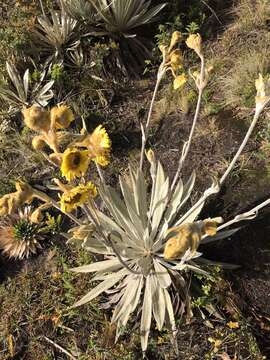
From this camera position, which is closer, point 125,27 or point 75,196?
point 75,196

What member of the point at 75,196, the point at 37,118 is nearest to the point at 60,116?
the point at 37,118

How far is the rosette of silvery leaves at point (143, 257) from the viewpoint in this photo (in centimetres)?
281

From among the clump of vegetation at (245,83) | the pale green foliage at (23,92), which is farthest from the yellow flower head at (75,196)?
the pale green foliage at (23,92)

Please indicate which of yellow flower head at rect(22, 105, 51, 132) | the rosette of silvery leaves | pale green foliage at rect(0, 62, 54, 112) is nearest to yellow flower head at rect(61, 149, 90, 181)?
yellow flower head at rect(22, 105, 51, 132)

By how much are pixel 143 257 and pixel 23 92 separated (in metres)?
2.24

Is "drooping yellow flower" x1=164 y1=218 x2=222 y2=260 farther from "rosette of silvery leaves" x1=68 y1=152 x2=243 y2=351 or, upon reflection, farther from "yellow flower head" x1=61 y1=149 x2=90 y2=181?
"rosette of silvery leaves" x1=68 y1=152 x2=243 y2=351

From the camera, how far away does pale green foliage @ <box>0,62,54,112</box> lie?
4.25 m

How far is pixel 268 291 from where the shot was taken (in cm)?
303

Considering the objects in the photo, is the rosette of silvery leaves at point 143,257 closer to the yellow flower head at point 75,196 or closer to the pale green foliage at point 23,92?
the yellow flower head at point 75,196

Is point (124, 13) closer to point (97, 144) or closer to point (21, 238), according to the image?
point (21, 238)

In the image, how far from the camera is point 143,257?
9.56ft

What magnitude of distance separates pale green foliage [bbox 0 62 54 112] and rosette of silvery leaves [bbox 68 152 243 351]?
161 centimetres

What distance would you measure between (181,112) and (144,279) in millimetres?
1708

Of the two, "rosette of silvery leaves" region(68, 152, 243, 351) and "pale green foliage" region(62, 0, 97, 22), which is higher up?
"pale green foliage" region(62, 0, 97, 22)
